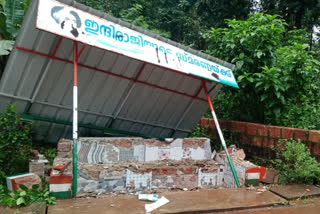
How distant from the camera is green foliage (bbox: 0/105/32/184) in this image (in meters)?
4.14

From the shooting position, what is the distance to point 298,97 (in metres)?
5.80

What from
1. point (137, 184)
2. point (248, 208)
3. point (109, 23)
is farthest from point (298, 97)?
point (109, 23)

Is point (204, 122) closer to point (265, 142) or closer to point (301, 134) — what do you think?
point (265, 142)

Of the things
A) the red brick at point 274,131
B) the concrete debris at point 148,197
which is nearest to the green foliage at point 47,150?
the concrete debris at point 148,197

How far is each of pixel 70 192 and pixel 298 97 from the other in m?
5.32

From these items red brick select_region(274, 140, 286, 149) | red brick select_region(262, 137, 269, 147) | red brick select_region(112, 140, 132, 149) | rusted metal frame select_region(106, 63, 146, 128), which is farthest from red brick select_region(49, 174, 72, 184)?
red brick select_region(262, 137, 269, 147)

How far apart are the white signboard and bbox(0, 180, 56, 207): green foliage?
7.00 feet

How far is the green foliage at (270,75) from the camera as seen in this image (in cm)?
537

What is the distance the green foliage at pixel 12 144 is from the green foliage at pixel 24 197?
0.89m

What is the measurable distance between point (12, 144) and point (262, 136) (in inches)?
194

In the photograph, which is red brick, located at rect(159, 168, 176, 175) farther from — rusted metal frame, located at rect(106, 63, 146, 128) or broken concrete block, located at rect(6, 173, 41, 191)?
broken concrete block, located at rect(6, 173, 41, 191)

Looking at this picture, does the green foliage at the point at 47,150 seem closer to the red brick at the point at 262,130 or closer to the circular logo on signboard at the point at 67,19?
the circular logo on signboard at the point at 67,19

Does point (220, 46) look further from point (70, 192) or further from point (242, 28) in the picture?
point (70, 192)

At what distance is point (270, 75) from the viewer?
17.4 ft
